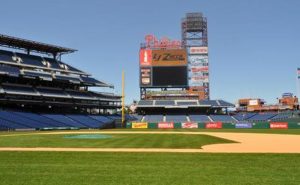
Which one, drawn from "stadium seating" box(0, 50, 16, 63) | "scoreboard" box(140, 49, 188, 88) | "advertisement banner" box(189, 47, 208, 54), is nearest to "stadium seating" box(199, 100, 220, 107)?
"scoreboard" box(140, 49, 188, 88)

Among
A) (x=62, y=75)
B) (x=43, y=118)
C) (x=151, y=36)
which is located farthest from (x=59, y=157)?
(x=151, y=36)

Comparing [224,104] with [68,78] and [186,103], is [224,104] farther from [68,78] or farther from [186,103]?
[68,78]

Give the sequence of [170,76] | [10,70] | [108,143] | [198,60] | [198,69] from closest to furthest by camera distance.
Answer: [108,143]
[10,70]
[170,76]
[198,69]
[198,60]

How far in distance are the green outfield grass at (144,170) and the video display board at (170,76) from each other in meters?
71.9

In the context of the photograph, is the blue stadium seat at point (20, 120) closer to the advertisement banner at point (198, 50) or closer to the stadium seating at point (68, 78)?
the stadium seating at point (68, 78)

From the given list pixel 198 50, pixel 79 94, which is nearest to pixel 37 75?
pixel 79 94

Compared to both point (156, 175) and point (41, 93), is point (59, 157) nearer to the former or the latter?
point (156, 175)

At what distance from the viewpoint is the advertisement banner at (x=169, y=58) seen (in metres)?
89.8

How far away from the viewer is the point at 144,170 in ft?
45.1

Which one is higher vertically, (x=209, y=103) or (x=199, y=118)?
(x=209, y=103)

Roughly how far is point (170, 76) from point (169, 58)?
15.7 ft

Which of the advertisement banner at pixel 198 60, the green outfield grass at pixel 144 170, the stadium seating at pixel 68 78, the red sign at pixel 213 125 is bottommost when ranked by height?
the red sign at pixel 213 125

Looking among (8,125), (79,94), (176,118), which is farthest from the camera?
(176,118)

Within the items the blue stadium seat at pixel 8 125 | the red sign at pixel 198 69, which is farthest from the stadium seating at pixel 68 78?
the red sign at pixel 198 69
